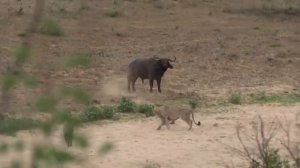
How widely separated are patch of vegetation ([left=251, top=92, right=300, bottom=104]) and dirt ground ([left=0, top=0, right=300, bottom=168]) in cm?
45

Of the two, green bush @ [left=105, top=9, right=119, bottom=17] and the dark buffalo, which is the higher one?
green bush @ [left=105, top=9, right=119, bottom=17]

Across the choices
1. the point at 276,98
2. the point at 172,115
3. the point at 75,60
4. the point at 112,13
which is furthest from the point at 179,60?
the point at 75,60

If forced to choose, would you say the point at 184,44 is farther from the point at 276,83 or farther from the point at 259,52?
the point at 276,83

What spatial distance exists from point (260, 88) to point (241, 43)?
558 cm

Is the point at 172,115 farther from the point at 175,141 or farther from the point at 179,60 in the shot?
the point at 179,60

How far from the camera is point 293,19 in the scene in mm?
27297

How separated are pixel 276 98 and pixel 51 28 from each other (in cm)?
1325

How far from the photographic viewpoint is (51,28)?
9.38ft

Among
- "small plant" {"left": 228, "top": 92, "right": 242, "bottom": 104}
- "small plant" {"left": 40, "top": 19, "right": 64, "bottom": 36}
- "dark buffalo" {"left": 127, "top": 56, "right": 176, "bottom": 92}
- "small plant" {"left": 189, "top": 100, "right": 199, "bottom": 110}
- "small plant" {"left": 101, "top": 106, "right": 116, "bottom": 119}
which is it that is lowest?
"small plant" {"left": 101, "top": 106, "right": 116, "bottom": 119}

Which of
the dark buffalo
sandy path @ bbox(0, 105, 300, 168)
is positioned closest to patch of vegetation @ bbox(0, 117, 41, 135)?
sandy path @ bbox(0, 105, 300, 168)

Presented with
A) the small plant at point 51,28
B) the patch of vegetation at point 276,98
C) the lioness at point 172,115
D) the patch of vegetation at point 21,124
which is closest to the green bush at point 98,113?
the lioness at point 172,115

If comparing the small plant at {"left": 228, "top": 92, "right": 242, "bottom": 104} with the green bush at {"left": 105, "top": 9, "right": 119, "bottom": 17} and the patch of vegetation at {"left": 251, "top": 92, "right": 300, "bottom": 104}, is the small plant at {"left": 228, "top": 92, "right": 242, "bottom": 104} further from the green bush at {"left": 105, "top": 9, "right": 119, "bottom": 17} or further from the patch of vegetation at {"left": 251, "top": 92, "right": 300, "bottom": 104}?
the green bush at {"left": 105, "top": 9, "right": 119, "bottom": 17}

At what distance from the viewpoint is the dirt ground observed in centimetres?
1088

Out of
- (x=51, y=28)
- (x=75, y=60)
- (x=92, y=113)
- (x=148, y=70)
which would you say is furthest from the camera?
(x=148, y=70)
